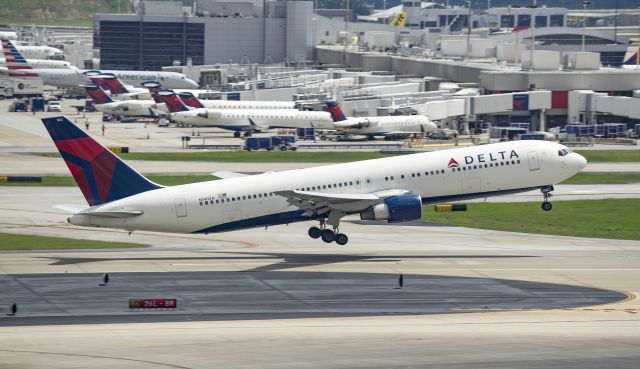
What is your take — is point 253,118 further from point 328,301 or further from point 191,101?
point 328,301

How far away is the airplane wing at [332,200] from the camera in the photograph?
2776 inches

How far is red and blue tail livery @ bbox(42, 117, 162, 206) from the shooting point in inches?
2714

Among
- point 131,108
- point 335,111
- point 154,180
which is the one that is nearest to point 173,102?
point 131,108

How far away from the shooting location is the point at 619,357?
47.6m

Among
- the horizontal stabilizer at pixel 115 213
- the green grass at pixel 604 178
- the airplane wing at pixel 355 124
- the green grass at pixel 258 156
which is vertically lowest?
the green grass at pixel 258 156

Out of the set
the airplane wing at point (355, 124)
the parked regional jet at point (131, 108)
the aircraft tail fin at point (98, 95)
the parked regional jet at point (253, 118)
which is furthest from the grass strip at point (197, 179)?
the aircraft tail fin at point (98, 95)

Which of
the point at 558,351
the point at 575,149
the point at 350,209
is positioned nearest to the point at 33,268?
the point at 350,209

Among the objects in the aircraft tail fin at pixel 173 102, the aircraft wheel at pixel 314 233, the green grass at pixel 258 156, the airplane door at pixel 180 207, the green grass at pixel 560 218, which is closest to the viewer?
the airplane door at pixel 180 207

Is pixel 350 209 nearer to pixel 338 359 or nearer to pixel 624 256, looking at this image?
pixel 624 256

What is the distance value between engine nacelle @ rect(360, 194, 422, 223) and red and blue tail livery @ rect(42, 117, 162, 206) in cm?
1540

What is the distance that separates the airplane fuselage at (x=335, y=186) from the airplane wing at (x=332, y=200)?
25.8 inches

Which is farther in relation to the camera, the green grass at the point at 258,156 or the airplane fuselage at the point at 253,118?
the airplane fuselage at the point at 253,118

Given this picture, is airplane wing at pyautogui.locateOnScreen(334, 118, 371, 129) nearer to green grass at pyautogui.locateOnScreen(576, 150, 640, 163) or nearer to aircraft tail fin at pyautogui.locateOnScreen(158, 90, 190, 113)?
aircraft tail fin at pyautogui.locateOnScreen(158, 90, 190, 113)

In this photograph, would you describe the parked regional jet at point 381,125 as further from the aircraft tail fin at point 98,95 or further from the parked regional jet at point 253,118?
the aircraft tail fin at point 98,95
